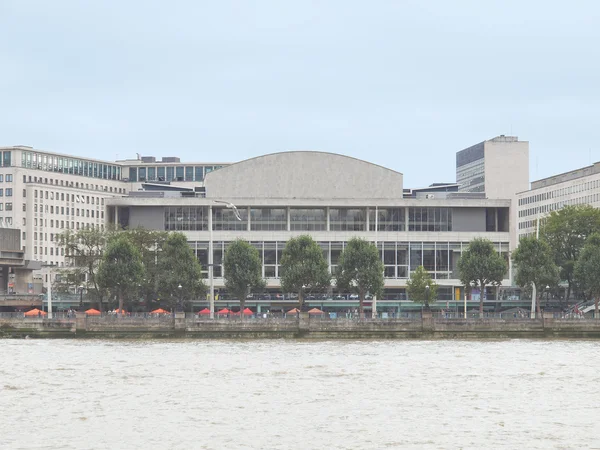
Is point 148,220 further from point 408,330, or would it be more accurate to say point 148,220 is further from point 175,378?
point 175,378

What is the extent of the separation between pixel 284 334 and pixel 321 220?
5314cm

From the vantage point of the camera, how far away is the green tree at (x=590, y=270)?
146 metres

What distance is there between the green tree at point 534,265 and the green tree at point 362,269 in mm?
15615

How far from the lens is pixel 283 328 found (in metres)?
128

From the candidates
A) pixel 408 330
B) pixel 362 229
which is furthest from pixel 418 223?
pixel 408 330

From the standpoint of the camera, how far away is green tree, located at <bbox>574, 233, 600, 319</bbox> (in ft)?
481

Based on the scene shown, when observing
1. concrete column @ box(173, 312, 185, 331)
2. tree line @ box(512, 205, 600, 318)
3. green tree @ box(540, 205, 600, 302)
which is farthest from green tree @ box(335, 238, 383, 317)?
green tree @ box(540, 205, 600, 302)

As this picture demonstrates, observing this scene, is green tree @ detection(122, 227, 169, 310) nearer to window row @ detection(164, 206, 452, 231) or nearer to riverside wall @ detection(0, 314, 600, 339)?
window row @ detection(164, 206, 452, 231)

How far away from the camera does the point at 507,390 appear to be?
7238cm

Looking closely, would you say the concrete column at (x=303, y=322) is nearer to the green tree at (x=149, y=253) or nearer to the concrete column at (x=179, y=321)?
the concrete column at (x=179, y=321)

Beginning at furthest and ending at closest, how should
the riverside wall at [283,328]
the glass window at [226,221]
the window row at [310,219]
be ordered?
the window row at [310,219]
the glass window at [226,221]
the riverside wall at [283,328]

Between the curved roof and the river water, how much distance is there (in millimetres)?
74686

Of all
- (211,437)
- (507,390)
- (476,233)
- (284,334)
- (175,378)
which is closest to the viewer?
(211,437)

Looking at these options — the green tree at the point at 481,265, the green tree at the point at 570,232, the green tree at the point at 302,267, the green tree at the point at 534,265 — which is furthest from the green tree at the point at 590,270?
the green tree at the point at 302,267
